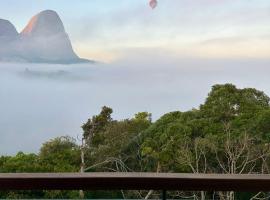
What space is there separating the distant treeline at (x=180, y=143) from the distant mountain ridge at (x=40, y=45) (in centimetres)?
143

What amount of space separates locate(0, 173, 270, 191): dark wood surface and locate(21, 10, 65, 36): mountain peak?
7507mm

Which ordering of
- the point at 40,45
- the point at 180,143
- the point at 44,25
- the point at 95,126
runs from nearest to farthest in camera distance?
the point at 180,143
the point at 95,126
the point at 44,25
the point at 40,45

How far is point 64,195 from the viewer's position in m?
1.19

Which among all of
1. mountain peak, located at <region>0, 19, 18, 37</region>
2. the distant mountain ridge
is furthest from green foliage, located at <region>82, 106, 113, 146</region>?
mountain peak, located at <region>0, 19, 18, 37</region>

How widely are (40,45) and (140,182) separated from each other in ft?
28.0

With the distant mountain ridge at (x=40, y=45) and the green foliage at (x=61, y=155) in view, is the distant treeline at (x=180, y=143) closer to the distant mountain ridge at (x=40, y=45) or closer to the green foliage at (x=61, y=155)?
the green foliage at (x=61, y=155)

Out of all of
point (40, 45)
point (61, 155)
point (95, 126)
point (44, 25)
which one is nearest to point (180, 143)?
point (95, 126)

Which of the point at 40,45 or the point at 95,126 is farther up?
the point at 40,45

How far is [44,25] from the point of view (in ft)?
28.2

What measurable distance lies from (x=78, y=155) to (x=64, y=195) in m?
6.35

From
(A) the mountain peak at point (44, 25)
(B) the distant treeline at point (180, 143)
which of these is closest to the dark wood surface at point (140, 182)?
(B) the distant treeline at point (180, 143)

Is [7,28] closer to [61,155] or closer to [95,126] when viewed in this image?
[95,126]

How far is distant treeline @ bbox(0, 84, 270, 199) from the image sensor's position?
7.09 metres

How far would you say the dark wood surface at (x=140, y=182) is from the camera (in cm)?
95
